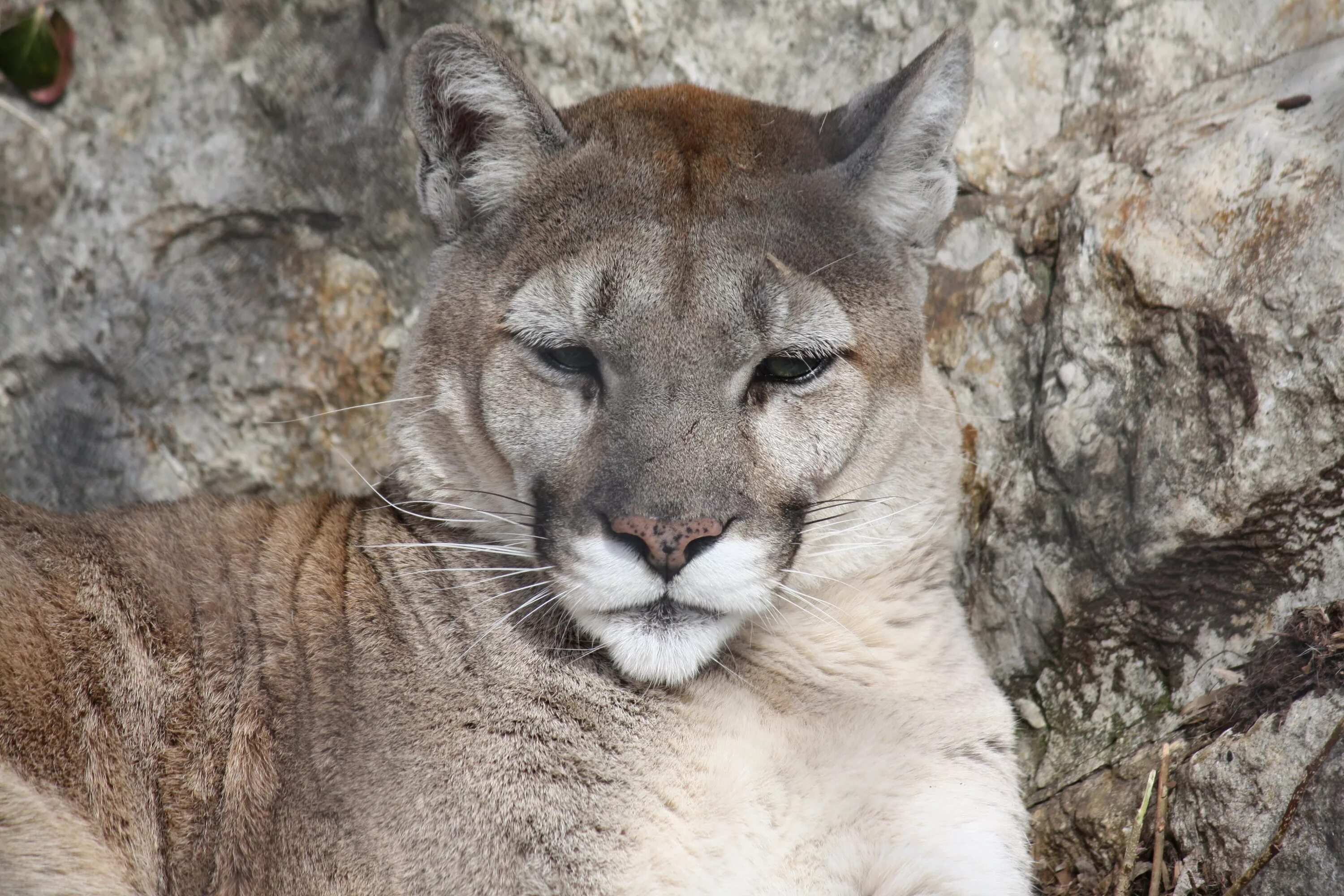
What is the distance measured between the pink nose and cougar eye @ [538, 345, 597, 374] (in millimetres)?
516

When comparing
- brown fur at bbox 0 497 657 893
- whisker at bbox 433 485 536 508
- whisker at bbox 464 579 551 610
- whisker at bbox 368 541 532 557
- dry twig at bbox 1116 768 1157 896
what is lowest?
dry twig at bbox 1116 768 1157 896

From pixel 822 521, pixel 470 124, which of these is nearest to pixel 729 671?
pixel 822 521

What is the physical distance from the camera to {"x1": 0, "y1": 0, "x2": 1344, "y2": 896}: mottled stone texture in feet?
11.0

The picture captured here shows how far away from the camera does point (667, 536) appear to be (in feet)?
8.69

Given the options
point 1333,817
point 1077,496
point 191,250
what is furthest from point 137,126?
point 1333,817

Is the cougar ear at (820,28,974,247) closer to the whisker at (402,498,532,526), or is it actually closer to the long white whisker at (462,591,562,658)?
the whisker at (402,498,532,526)

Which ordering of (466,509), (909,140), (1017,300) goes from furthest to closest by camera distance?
(1017,300) < (909,140) < (466,509)

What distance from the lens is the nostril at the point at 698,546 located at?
105 inches

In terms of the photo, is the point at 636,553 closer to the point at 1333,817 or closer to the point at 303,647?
the point at 303,647

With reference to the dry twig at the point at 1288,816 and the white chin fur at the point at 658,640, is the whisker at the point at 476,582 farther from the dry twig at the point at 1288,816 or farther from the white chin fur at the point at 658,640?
the dry twig at the point at 1288,816

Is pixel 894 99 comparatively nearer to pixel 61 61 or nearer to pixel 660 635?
pixel 660 635

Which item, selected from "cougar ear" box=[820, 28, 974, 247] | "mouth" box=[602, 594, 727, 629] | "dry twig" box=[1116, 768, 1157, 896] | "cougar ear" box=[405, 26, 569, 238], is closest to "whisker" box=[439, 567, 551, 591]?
"mouth" box=[602, 594, 727, 629]

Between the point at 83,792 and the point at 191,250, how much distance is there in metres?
2.70

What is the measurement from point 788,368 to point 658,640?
0.76 m
